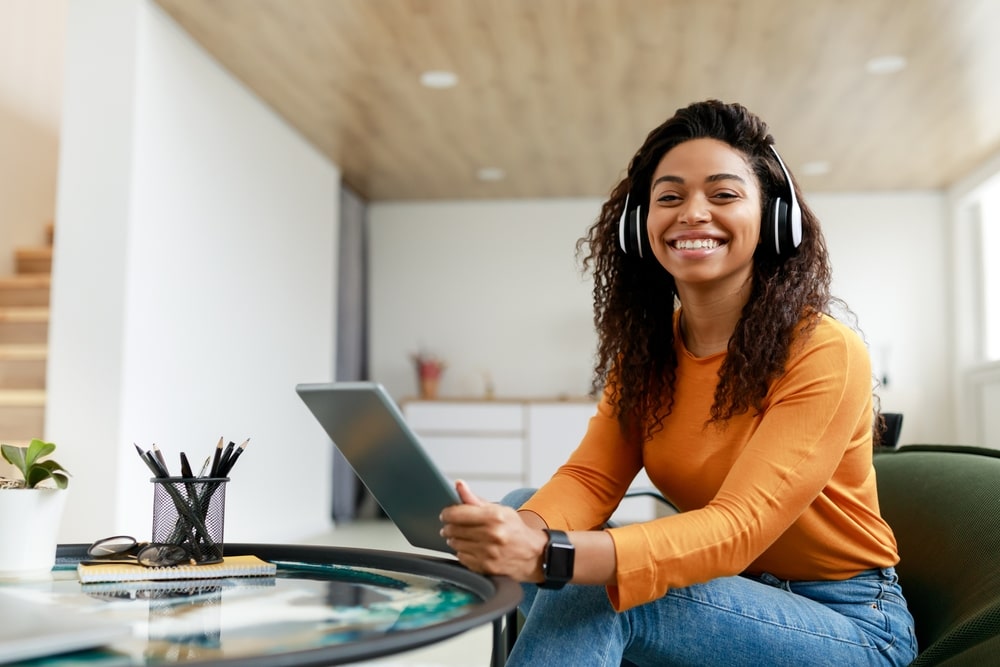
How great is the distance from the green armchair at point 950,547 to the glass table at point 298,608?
0.53m

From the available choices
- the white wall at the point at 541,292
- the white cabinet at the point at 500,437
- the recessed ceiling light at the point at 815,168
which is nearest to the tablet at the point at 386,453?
the white cabinet at the point at 500,437

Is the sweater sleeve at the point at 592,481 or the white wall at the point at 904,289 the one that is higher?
the white wall at the point at 904,289

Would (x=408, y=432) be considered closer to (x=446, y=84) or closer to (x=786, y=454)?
(x=786, y=454)

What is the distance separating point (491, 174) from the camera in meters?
6.81

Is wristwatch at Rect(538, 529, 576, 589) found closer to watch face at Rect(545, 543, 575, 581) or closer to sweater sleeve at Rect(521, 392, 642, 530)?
watch face at Rect(545, 543, 575, 581)

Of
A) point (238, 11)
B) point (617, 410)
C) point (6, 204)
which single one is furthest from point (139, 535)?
point (617, 410)

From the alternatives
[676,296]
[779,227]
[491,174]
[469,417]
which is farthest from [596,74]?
[779,227]

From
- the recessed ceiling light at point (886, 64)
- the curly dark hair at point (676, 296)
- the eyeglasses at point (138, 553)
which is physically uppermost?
the recessed ceiling light at point (886, 64)

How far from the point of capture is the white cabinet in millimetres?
6789

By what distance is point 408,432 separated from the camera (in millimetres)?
978

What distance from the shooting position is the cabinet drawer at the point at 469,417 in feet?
22.4

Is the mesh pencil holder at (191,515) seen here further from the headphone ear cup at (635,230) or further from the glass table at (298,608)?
the headphone ear cup at (635,230)

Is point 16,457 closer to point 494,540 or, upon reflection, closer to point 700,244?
point 494,540

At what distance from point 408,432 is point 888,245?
273 inches
